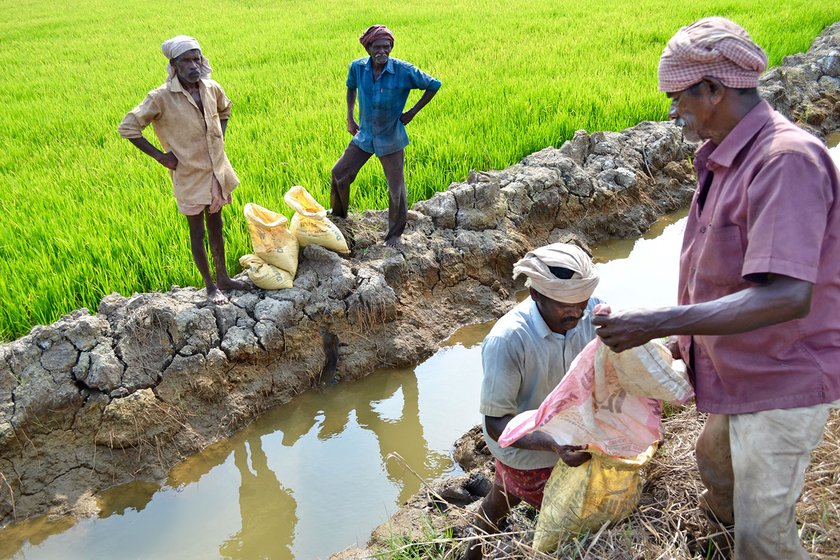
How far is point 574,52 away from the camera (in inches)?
365

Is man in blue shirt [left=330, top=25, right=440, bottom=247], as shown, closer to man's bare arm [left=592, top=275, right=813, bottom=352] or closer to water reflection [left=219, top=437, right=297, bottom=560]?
water reflection [left=219, top=437, right=297, bottom=560]

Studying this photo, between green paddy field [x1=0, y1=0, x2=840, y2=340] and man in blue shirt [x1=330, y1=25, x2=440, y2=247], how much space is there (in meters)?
0.53

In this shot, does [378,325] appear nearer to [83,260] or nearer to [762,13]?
[83,260]

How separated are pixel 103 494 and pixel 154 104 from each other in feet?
6.22

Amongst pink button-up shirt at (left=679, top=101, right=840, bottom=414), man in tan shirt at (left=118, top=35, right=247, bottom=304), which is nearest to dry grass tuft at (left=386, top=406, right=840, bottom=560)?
pink button-up shirt at (left=679, top=101, right=840, bottom=414)

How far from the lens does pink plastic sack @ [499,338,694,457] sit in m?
2.04

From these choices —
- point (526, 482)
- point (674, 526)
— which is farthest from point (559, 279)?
point (674, 526)

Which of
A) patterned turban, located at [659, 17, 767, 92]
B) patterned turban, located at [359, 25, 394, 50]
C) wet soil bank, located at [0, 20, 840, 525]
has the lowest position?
wet soil bank, located at [0, 20, 840, 525]

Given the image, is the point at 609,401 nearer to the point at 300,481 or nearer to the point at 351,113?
the point at 300,481

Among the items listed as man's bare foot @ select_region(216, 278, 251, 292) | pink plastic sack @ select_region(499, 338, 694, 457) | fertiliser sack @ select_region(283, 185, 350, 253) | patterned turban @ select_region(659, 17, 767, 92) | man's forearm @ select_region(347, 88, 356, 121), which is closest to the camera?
patterned turban @ select_region(659, 17, 767, 92)

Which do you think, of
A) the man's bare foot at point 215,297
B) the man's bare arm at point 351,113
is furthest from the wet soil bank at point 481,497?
the man's bare arm at point 351,113

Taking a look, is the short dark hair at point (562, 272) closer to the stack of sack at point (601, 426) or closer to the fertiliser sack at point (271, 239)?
the stack of sack at point (601, 426)

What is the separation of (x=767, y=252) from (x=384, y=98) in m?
3.29

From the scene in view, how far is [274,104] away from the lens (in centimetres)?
782
